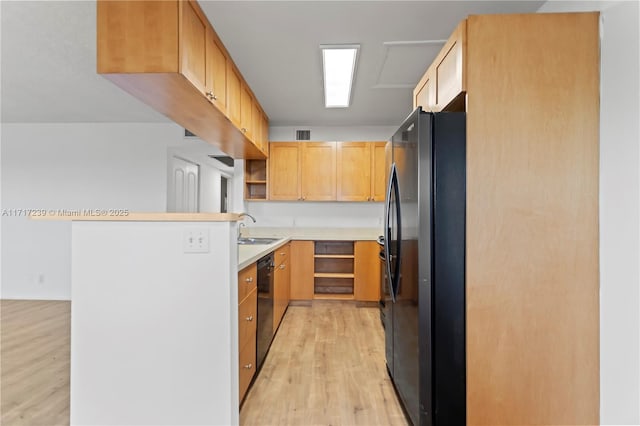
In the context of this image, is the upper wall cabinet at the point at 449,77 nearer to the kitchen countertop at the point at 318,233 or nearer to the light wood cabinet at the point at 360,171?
the light wood cabinet at the point at 360,171

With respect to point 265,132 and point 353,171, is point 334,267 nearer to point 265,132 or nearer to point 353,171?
point 353,171

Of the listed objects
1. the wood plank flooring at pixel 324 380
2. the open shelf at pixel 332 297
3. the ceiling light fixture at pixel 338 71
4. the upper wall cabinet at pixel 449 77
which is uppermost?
the ceiling light fixture at pixel 338 71

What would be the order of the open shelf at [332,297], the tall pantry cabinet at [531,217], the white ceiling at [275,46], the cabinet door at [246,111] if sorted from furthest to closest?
the open shelf at [332,297] → the cabinet door at [246,111] → the white ceiling at [275,46] → the tall pantry cabinet at [531,217]

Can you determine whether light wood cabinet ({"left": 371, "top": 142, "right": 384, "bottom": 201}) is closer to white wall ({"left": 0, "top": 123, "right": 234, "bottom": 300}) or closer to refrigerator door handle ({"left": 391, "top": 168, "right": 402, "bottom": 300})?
refrigerator door handle ({"left": 391, "top": 168, "right": 402, "bottom": 300})

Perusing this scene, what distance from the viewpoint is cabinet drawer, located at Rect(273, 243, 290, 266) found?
9.69 feet

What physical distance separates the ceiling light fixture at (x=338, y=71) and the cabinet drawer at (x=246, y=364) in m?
2.17

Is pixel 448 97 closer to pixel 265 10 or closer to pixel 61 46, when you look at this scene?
pixel 265 10

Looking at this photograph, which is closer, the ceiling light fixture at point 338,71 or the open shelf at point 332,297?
the ceiling light fixture at point 338,71

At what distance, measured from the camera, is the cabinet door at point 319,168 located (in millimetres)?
4281

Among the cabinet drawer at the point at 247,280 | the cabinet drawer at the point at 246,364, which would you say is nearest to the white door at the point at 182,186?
the cabinet drawer at the point at 247,280

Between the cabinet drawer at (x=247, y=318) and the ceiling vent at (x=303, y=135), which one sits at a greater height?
the ceiling vent at (x=303, y=135)

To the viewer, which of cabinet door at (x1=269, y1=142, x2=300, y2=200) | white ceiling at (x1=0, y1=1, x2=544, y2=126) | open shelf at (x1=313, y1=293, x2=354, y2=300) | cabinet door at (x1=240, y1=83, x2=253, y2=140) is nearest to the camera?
white ceiling at (x1=0, y1=1, x2=544, y2=126)

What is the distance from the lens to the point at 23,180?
4.23 meters

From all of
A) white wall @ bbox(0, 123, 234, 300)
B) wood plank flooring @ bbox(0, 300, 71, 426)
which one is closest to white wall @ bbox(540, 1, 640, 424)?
wood plank flooring @ bbox(0, 300, 71, 426)
